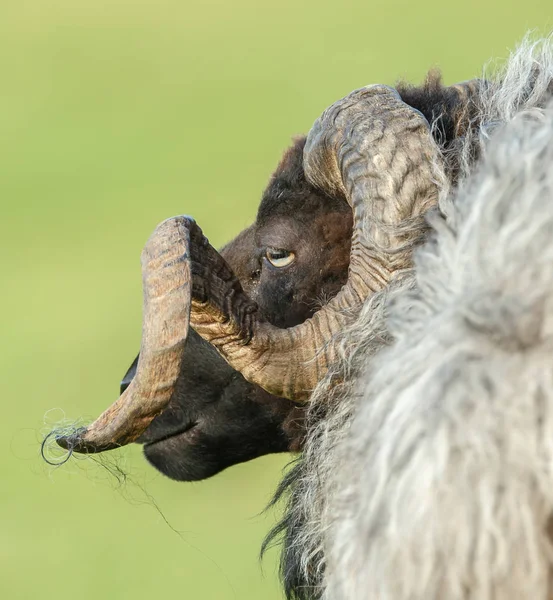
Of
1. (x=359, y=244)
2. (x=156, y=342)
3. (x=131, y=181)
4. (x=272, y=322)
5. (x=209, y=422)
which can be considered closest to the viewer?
(x=156, y=342)

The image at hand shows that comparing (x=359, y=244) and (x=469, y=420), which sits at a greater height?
(x=469, y=420)

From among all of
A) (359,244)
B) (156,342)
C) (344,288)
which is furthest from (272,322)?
(156,342)

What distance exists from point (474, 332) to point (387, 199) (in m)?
1.07

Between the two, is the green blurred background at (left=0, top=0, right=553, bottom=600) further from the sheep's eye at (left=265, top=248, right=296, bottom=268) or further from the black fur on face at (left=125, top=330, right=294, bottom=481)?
the sheep's eye at (left=265, top=248, right=296, bottom=268)

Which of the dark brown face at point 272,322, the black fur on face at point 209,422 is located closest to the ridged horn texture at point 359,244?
the dark brown face at point 272,322

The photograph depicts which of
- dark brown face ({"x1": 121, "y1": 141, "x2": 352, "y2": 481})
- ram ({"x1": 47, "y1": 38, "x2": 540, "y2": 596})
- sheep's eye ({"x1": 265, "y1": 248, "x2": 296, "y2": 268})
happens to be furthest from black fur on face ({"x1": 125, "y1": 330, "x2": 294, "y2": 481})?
ram ({"x1": 47, "y1": 38, "x2": 540, "y2": 596})

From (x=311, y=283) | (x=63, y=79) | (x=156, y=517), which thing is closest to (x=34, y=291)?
(x=156, y=517)

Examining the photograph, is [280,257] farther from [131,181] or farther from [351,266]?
[131,181]

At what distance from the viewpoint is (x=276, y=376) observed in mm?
3145

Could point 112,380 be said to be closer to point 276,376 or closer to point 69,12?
point 276,376

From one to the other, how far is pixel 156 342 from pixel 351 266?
0.78 meters

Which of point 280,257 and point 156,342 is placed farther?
point 280,257

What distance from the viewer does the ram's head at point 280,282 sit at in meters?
2.79

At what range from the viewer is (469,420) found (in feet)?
6.59
